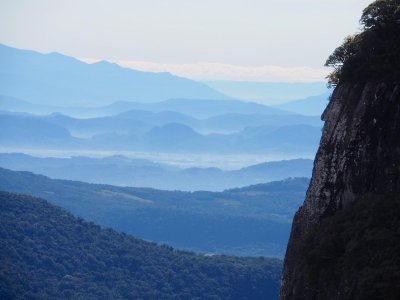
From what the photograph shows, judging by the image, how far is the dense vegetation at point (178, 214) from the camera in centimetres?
15062

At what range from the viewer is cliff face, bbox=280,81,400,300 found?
2059cm

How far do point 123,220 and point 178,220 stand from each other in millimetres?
9254

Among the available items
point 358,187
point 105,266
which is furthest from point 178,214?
point 358,187

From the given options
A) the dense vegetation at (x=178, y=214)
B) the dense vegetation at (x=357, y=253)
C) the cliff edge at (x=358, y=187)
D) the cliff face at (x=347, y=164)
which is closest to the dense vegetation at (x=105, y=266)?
the cliff face at (x=347, y=164)

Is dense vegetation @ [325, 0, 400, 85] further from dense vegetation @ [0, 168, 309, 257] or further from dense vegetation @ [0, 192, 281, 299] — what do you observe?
dense vegetation @ [0, 168, 309, 257]

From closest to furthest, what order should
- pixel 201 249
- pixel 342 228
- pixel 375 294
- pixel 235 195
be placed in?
pixel 375 294
pixel 342 228
pixel 201 249
pixel 235 195

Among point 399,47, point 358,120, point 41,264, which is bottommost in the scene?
point 41,264

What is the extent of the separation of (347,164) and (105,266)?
6237 centimetres

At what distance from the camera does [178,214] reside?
162 metres

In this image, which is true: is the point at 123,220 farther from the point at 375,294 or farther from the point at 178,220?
the point at 375,294

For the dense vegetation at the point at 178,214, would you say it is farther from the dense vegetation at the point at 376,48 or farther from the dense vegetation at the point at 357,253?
the dense vegetation at the point at 357,253

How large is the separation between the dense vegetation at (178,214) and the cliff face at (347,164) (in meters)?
117

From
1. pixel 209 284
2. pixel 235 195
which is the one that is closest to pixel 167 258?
pixel 209 284

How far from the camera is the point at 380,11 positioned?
77.2 feet
